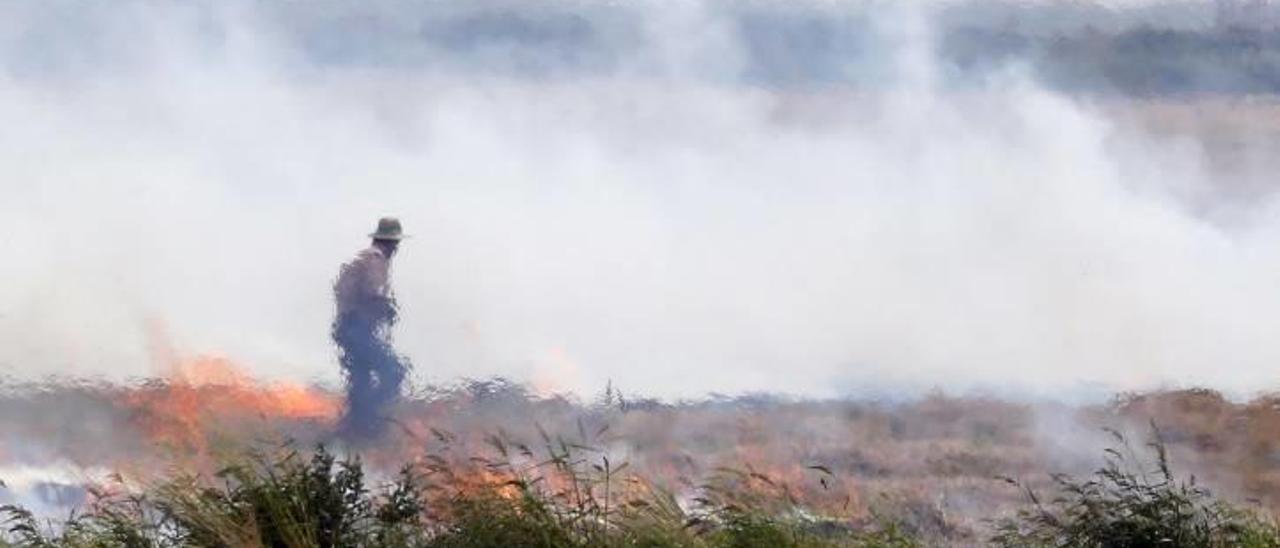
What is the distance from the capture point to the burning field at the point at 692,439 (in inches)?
317

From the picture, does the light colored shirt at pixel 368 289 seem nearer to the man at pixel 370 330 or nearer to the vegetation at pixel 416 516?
the man at pixel 370 330

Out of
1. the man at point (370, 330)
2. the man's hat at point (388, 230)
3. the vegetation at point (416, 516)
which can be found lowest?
the vegetation at point (416, 516)

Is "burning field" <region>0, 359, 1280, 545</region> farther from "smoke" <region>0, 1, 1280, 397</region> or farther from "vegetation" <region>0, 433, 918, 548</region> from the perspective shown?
"vegetation" <region>0, 433, 918, 548</region>

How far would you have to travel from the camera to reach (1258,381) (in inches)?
333

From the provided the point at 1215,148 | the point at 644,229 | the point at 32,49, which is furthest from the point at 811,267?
the point at 32,49

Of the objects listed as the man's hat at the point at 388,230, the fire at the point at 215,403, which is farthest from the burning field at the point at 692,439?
the man's hat at the point at 388,230

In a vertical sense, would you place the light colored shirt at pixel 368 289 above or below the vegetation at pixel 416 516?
above

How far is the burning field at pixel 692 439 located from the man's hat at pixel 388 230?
0.70 m

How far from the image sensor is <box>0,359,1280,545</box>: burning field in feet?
26.4

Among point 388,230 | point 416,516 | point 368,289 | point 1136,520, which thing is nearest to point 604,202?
point 388,230

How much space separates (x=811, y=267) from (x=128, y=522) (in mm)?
3234

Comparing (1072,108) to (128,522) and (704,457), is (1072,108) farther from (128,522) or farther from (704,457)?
(128,522)

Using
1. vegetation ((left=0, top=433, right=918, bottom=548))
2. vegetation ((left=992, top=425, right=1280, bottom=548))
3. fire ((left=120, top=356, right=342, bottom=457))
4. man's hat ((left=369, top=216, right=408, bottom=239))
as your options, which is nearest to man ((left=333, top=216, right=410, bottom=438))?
man's hat ((left=369, top=216, right=408, bottom=239))

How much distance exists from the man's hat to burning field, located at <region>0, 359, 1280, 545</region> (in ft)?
2.29
